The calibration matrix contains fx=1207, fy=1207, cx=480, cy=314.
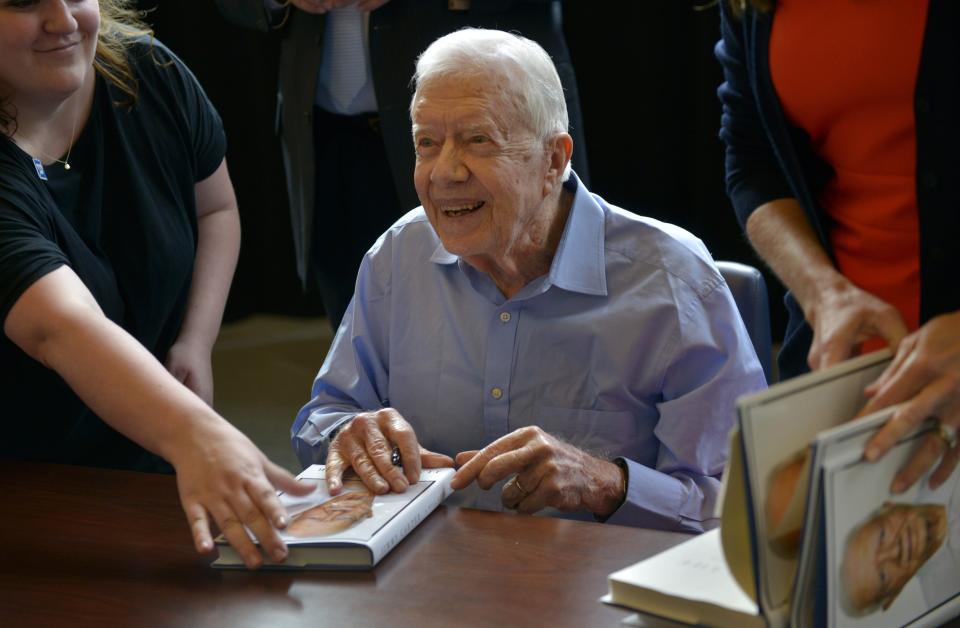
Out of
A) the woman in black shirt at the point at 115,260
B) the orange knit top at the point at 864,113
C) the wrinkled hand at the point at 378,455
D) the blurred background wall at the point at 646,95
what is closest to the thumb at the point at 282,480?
the woman in black shirt at the point at 115,260

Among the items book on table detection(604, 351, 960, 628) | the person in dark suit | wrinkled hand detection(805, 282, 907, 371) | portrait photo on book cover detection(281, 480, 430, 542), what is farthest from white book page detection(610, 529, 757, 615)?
the person in dark suit

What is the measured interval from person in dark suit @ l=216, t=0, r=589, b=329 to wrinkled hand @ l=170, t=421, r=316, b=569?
1525 millimetres

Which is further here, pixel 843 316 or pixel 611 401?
pixel 611 401

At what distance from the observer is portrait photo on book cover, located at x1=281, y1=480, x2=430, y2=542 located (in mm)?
1526

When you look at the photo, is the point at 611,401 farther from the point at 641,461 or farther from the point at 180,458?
the point at 180,458

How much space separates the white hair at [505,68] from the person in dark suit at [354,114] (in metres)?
0.92

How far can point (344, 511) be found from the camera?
5.26 ft

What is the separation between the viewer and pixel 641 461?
1969mm

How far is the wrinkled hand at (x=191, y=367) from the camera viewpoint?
87.9 inches

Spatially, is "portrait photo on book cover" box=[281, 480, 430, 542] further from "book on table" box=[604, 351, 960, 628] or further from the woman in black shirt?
"book on table" box=[604, 351, 960, 628]

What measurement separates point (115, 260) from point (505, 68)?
0.79m

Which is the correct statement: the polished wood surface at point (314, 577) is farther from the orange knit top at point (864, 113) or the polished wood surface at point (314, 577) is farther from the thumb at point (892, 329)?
the orange knit top at point (864, 113)

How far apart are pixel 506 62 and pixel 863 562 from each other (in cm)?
104

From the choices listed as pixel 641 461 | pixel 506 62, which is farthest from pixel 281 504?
pixel 506 62
